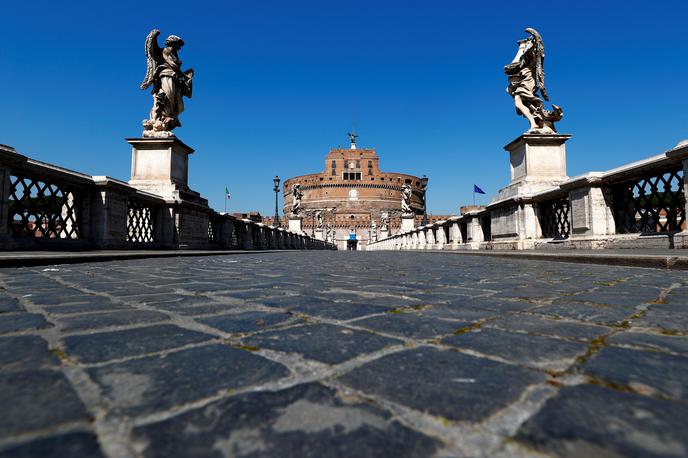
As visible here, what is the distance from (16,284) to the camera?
3580mm

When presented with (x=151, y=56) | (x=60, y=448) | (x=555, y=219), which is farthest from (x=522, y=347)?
(x=151, y=56)

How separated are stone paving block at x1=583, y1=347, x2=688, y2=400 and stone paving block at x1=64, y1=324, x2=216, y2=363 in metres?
1.56

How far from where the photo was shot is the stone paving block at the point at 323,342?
4.84 ft

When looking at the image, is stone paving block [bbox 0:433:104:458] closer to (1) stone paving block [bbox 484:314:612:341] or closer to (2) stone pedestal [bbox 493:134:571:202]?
(1) stone paving block [bbox 484:314:612:341]

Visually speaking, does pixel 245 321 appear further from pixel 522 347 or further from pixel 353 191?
pixel 353 191

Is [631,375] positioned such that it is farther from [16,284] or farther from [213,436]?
[16,284]

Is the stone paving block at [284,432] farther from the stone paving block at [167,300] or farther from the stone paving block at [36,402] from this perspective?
the stone paving block at [167,300]

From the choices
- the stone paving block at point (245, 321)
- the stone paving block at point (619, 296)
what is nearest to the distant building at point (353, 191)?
the stone paving block at point (619, 296)

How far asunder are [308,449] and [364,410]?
0.21m

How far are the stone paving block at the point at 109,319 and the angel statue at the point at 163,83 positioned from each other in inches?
428

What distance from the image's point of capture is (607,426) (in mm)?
896

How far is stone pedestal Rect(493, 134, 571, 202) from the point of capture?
10547 mm

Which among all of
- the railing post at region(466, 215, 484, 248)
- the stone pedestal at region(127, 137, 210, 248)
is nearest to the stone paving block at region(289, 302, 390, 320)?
the stone pedestal at region(127, 137, 210, 248)

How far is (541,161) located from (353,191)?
296ft
